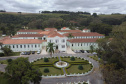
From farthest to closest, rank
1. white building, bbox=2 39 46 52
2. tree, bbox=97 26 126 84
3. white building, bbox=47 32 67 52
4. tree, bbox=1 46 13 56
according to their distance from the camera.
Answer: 1. white building, bbox=47 32 67 52
2. white building, bbox=2 39 46 52
3. tree, bbox=1 46 13 56
4. tree, bbox=97 26 126 84

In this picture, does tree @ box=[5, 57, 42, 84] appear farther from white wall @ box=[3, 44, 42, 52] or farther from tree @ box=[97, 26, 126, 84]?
white wall @ box=[3, 44, 42, 52]

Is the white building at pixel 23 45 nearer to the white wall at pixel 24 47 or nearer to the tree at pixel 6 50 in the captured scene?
the white wall at pixel 24 47

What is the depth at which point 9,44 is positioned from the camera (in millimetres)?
45000

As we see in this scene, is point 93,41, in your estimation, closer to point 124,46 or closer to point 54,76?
point 124,46

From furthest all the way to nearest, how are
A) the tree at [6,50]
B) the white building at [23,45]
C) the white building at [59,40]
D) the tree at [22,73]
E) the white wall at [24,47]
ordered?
1. the white building at [59,40]
2. the white wall at [24,47]
3. the white building at [23,45]
4. the tree at [6,50]
5. the tree at [22,73]

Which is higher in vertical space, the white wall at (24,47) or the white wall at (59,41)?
the white wall at (59,41)

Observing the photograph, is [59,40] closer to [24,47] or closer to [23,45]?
[24,47]

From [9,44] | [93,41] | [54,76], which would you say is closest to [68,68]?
[54,76]

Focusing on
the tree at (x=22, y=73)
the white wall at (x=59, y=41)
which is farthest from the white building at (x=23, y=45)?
the tree at (x=22, y=73)

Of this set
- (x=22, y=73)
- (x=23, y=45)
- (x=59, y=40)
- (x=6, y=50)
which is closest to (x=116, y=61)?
(x=22, y=73)

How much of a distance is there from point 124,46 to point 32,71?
20415 mm

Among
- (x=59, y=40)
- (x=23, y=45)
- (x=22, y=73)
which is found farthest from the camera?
(x=59, y=40)

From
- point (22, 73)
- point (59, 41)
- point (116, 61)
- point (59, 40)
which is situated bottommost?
point (116, 61)

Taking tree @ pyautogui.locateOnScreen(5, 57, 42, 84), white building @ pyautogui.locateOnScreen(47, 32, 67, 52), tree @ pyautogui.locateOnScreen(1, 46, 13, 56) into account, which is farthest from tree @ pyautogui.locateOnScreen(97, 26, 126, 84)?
tree @ pyautogui.locateOnScreen(1, 46, 13, 56)
